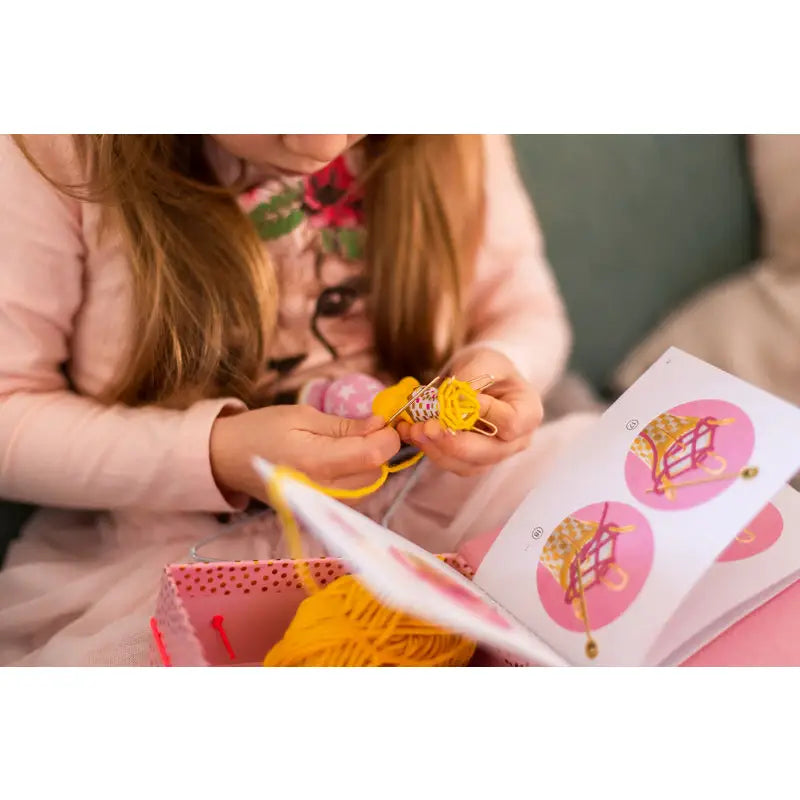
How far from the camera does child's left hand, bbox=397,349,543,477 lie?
1.87 feet

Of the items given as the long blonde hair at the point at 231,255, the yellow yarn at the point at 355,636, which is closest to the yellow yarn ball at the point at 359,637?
the yellow yarn at the point at 355,636

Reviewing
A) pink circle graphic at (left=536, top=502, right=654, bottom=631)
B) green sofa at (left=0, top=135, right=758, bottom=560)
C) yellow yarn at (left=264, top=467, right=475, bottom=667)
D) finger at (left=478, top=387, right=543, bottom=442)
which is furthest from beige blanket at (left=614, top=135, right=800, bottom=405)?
yellow yarn at (left=264, top=467, right=475, bottom=667)

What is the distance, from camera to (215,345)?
0.64 metres

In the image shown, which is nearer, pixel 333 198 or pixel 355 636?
pixel 355 636

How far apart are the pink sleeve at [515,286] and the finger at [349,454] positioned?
19 centimetres

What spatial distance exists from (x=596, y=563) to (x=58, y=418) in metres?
0.41

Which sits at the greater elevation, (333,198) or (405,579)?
(333,198)

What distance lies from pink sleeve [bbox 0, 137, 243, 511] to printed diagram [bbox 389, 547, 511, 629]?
20cm

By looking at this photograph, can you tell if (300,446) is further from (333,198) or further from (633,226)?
(633,226)

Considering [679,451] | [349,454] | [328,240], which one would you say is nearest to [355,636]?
[349,454]

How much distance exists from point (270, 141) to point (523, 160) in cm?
24

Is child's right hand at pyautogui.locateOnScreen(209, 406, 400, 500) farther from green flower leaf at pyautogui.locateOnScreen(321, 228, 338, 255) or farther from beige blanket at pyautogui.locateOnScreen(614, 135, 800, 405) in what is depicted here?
beige blanket at pyautogui.locateOnScreen(614, 135, 800, 405)

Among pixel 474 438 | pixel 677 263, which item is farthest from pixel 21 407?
pixel 677 263

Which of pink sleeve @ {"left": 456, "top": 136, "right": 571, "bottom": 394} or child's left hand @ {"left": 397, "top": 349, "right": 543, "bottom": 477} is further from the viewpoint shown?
pink sleeve @ {"left": 456, "top": 136, "right": 571, "bottom": 394}
